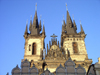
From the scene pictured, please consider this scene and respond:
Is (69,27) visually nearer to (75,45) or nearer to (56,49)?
(75,45)

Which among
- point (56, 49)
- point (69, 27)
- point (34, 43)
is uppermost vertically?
point (69, 27)

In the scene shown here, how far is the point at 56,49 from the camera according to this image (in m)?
33.2

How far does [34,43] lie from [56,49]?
17.0 ft

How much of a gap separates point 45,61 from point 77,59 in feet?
22.5

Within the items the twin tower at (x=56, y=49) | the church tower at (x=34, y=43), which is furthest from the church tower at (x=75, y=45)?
the church tower at (x=34, y=43)

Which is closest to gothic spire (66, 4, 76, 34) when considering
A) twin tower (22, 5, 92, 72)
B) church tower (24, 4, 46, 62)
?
twin tower (22, 5, 92, 72)

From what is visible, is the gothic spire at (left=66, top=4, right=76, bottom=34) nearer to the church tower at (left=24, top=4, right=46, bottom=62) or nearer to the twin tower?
the twin tower

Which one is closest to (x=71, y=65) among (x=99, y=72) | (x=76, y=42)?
(x=99, y=72)

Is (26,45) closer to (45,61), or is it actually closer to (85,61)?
(45,61)

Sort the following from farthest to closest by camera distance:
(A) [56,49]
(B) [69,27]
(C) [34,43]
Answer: (B) [69,27] → (C) [34,43] → (A) [56,49]

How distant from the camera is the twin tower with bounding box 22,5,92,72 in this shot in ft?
98.2

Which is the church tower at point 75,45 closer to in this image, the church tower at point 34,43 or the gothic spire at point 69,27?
the gothic spire at point 69,27

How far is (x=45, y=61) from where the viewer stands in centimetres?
2980

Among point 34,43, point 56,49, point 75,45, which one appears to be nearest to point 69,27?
point 75,45
